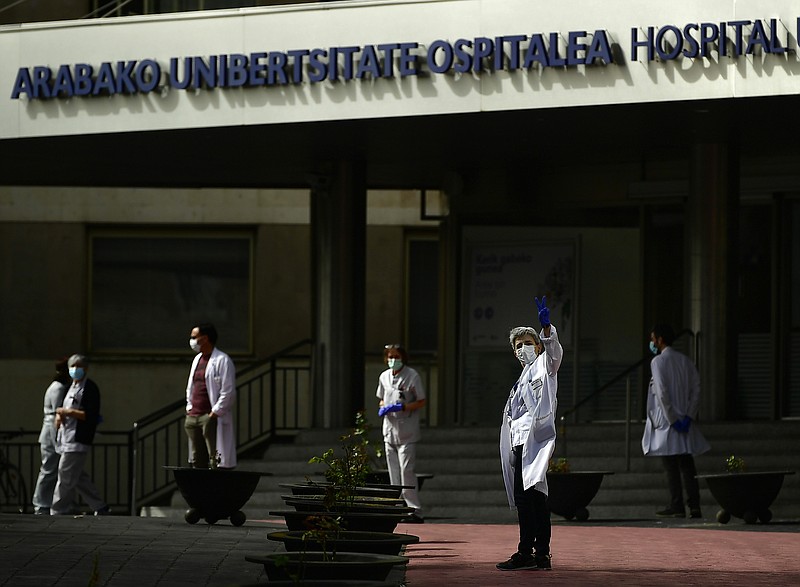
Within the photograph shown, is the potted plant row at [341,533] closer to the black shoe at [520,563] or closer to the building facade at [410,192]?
the black shoe at [520,563]

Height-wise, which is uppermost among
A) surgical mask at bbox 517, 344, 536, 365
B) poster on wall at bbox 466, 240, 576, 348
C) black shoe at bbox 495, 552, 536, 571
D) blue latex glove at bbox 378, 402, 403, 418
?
poster on wall at bbox 466, 240, 576, 348

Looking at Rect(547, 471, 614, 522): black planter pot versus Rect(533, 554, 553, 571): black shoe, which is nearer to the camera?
Rect(533, 554, 553, 571): black shoe

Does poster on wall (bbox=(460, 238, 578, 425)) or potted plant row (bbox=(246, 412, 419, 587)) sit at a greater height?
poster on wall (bbox=(460, 238, 578, 425))

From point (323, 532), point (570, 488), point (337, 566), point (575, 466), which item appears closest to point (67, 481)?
point (570, 488)

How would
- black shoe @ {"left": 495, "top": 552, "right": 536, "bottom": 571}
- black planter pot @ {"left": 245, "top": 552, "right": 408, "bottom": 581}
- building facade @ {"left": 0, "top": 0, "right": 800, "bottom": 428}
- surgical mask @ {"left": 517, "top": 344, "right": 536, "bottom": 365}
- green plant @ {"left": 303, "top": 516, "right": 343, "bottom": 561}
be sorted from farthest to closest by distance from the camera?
building facade @ {"left": 0, "top": 0, "right": 800, "bottom": 428}
surgical mask @ {"left": 517, "top": 344, "right": 536, "bottom": 365}
black shoe @ {"left": 495, "top": 552, "right": 536, "bottom": 571}
green plant @ {"left": 303, "top": 516, "right": 343, "bottom": 561}
black planter pot @ {"left": 245, "top": 552, "right": 408, "bottom": 581}

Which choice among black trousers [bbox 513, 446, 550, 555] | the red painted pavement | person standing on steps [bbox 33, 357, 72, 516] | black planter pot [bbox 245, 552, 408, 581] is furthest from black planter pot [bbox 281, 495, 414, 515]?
person standing on steps [bbox 33, 357, 72, 516]

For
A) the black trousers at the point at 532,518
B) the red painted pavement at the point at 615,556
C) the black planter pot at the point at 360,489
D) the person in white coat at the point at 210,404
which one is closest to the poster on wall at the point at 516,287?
the red painted pavement at the point at 615,556

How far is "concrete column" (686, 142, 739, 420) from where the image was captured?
19.5m

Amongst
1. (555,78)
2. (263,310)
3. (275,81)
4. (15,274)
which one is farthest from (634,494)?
(15,274)

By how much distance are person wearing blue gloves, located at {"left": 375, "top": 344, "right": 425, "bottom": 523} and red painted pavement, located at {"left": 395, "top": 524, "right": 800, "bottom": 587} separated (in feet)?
2.19

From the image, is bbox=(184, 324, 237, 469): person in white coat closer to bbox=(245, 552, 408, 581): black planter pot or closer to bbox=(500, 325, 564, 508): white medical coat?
bbox=(500, 325, 564, 508): white medical coat

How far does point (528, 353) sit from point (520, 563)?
1.39 m

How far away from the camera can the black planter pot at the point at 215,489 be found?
14.0 meters

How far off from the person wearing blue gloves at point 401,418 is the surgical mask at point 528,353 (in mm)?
5289
